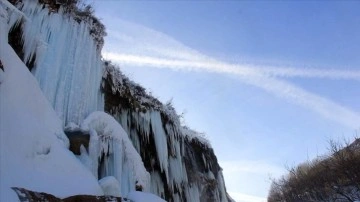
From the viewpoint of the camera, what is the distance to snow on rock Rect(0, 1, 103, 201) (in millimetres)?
3797

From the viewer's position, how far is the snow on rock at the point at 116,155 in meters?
7.34

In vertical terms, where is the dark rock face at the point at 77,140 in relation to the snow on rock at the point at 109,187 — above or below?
above

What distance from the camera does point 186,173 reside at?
14.3 meters

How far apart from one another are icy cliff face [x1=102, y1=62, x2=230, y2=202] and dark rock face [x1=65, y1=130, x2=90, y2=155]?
147 inches

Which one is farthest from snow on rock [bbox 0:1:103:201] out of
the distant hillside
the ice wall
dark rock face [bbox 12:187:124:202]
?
the distant hillside

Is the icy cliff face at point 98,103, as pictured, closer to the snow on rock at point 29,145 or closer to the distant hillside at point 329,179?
the snow on rock at point 29,145

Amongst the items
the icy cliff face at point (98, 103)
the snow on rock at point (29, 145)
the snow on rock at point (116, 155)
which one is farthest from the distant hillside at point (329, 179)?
the snow on rock at point (29, 145)

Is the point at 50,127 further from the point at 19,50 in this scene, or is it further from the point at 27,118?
the point at 19,50

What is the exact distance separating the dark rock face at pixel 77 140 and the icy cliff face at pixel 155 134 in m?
3.73

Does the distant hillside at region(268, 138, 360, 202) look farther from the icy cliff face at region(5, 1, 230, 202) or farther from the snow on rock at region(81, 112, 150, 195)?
the snow on rock at region(81, 112, 150, 195)

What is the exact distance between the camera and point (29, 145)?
4180mm

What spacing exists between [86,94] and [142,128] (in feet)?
11.5

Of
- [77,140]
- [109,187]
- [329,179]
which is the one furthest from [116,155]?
[329,179]

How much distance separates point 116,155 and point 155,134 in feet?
14.1
